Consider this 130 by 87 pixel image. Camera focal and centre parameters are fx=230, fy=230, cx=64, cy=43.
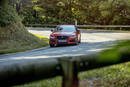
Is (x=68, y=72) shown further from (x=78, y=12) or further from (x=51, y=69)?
(x=78, y=12)

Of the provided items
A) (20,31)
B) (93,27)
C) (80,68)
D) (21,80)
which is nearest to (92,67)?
(80,68)

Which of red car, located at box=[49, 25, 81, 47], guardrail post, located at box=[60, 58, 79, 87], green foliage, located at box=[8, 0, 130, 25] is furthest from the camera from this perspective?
green foliage, located at box=[8, 0, 130, 25]

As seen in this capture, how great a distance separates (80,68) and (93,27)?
39.7 metres

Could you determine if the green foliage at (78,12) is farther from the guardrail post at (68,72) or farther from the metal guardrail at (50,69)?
the guardrail post at (68,72)

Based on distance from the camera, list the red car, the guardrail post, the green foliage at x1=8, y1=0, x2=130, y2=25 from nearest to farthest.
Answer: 1. the guardrail post
2. the red car
3. the green foliage at x1=8, y1=0, x2=130, y2=25

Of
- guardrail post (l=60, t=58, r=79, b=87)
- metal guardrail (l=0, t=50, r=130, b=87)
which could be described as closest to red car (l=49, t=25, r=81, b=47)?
metal guardrail (l=0, t=50, r=130, b=87)

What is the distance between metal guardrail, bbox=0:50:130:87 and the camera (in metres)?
1.31

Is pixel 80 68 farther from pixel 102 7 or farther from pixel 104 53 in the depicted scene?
pixel 102 7

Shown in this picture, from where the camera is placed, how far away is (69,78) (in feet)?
4.83

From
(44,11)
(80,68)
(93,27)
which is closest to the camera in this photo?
(80,68)

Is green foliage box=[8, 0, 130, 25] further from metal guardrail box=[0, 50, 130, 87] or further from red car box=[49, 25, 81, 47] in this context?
metal guardrail box=[0, 50, 130, 87]

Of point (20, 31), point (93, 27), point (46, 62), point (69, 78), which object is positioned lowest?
point (93, 27)

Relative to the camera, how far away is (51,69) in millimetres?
1474

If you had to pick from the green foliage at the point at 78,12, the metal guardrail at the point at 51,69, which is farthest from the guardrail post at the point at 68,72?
the green foliage at the point at 78,12
